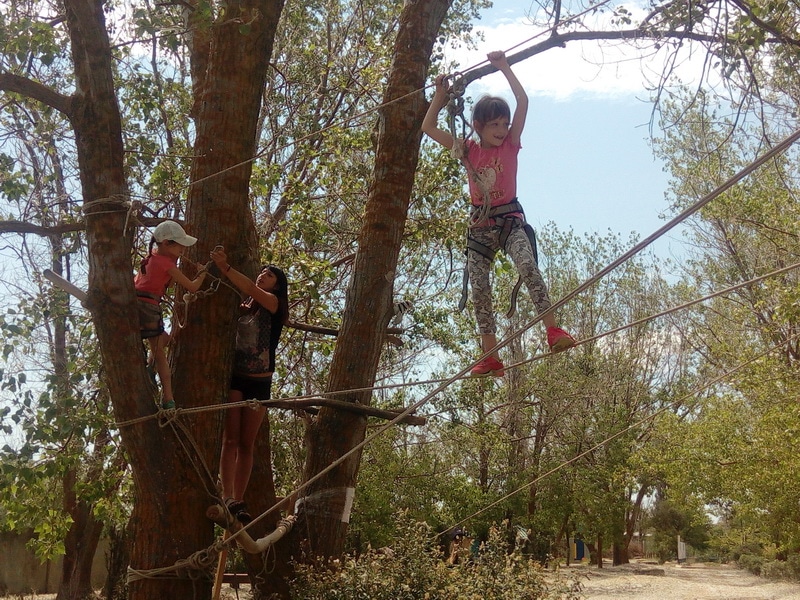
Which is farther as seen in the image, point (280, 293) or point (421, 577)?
point (421, 577)

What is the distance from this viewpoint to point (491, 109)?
4312 mm

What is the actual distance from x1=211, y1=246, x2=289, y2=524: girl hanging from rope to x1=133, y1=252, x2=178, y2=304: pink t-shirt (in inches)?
20.1

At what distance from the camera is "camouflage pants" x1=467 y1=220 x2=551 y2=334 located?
13.8ft

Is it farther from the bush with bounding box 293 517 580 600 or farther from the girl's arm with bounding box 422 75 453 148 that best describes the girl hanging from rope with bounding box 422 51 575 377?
the bush with bounding box 293 517 580 600

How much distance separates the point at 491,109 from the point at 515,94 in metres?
0.14

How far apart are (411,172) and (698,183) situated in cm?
1546

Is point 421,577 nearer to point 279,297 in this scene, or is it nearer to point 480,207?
point 279,297

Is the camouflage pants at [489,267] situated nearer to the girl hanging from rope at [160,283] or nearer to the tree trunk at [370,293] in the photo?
the tree trunk at [370,293]

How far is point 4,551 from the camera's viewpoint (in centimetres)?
1845

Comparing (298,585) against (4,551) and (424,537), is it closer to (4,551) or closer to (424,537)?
(424,537)

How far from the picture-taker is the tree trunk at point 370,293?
548cm

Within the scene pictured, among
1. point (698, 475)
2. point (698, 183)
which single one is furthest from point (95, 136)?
point (698, 183)

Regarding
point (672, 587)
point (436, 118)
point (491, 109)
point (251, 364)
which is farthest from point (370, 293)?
point (672, 587)

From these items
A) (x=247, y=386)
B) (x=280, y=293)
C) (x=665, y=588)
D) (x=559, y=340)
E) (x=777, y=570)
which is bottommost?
(x=665, y=588)
